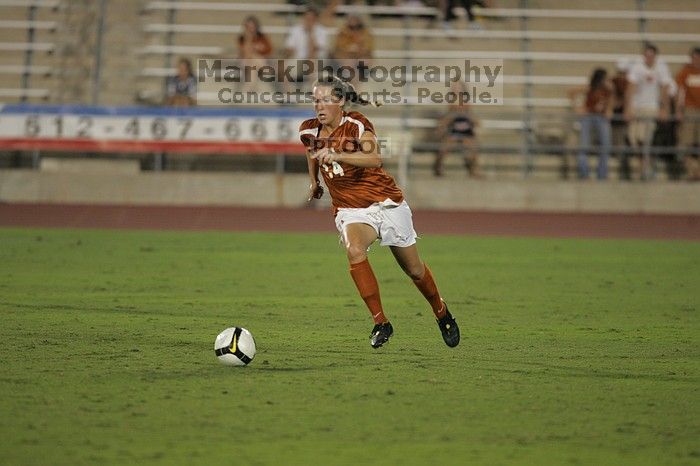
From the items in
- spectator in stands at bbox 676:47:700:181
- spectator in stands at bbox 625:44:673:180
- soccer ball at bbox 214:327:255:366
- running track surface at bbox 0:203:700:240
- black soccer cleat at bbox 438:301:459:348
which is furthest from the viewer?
spectator in stands at bbox 676:47:700:181

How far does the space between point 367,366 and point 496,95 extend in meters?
17.8

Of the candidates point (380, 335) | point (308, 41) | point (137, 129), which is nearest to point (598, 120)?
point (308, 41)

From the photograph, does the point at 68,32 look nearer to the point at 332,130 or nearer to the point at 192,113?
the point at 192,113

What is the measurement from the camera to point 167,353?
8.40 metres

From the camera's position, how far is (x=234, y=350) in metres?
7.81

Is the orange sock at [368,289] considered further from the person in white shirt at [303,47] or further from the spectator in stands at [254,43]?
the person in white shirt at [303,47]

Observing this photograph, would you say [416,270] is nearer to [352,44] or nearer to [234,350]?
[234,350]

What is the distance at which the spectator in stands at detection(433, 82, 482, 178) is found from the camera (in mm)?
22984

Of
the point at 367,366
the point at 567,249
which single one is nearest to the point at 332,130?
the point at 367,366

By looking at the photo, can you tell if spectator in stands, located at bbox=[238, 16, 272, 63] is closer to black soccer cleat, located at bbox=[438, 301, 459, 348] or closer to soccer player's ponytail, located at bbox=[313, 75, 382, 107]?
soccer player's ponytail, located at bbox=[313, 75, 382, 107]

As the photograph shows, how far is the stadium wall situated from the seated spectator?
2.56 m

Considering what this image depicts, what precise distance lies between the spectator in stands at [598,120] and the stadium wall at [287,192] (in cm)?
55

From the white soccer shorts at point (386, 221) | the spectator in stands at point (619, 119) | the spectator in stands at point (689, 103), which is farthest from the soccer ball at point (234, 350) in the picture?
the spectator in stands at point (689, 103)

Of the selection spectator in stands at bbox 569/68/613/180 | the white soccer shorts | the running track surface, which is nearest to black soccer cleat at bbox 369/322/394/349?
the white soccer shorts
